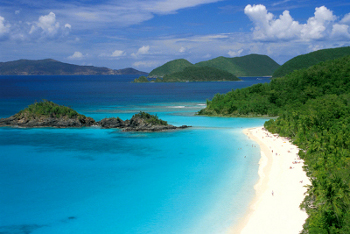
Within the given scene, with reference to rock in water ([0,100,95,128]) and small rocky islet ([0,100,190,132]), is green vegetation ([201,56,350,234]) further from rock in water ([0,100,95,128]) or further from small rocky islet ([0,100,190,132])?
rock in water ([0,100,95,128])

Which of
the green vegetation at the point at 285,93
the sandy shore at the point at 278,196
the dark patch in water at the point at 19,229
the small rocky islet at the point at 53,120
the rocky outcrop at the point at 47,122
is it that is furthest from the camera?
the green vegetation at the point at 285,93

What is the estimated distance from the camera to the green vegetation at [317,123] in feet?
45.6

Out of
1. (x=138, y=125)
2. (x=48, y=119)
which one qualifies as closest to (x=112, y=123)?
(x=138, y=125)

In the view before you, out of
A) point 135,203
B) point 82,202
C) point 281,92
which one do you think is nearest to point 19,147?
point 82,202

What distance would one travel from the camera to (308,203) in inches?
641

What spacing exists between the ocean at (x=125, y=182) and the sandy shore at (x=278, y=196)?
0.72 m

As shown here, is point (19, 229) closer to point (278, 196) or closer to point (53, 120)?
point (278, 196)

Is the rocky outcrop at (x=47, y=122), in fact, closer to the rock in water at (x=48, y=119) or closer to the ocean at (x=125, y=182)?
the rock in water at (x=48, y=119)

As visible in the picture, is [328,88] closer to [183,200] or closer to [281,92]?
[281,92]

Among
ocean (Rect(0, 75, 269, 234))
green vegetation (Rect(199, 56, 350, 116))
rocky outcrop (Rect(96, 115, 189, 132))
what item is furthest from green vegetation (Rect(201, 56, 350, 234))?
rocky outcrop (Rect(96, 115, 189, 132))

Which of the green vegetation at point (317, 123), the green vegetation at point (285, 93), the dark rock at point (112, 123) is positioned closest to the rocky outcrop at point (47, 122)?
the dark rock at point (112, 123)

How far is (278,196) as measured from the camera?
18.5 meters

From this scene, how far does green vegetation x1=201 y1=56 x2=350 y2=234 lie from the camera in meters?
13.9

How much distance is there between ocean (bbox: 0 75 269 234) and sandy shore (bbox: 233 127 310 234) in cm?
72
